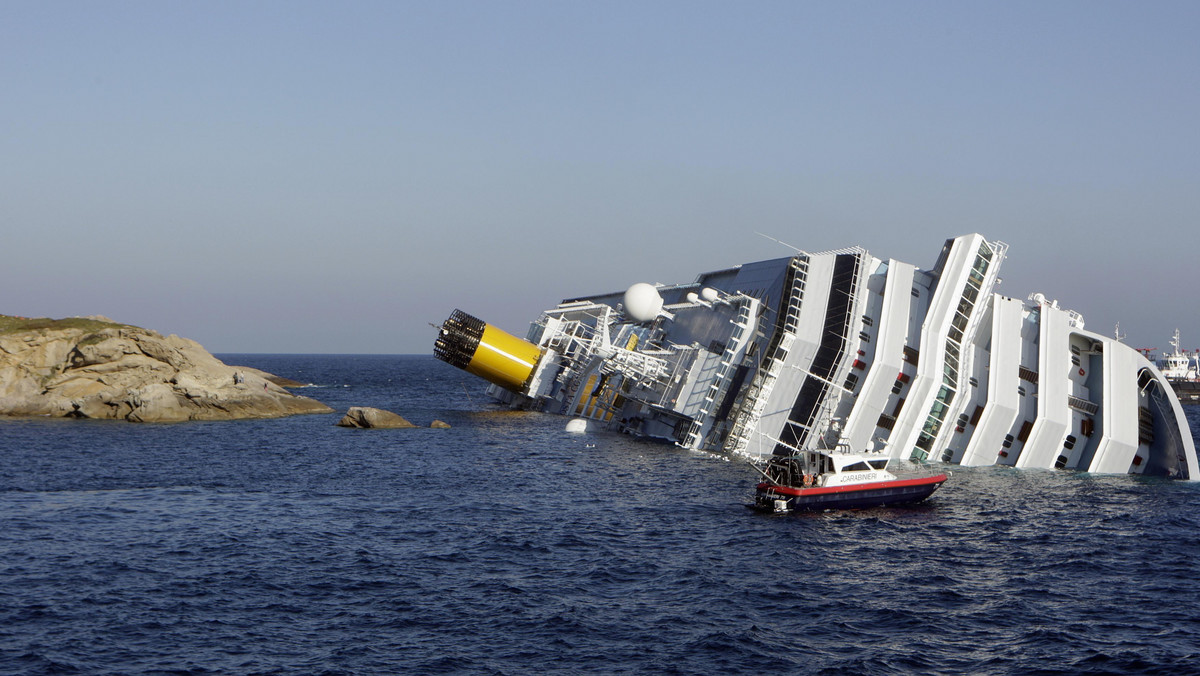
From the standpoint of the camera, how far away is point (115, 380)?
79.6 metres

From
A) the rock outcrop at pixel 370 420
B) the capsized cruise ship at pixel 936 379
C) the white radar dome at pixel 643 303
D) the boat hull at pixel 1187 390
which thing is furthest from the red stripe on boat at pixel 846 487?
the boat hull at pixel 1187 390

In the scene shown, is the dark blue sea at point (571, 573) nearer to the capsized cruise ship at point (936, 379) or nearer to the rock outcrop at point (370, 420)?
the capsized cruise ship at point (936, 379)

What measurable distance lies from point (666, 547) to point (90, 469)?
114 ft

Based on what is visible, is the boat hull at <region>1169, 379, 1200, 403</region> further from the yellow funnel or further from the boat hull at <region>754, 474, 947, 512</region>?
the boat hull at <region>754, 474, 947, 512</region>

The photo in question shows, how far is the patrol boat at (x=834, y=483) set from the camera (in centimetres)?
4122

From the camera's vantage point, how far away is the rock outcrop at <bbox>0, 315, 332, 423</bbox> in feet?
255

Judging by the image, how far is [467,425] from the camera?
80500mm

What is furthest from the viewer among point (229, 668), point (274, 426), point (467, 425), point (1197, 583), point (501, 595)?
point (467, 425)

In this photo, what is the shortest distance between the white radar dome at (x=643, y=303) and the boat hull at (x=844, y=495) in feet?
114

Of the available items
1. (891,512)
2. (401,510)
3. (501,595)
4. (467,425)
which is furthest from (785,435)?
(467,425)

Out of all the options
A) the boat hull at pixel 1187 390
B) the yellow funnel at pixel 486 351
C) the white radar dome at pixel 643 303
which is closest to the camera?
the white radar dome at pixel 643 303

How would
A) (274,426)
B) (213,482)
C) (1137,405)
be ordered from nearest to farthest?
(213,482)
(1137,405)
(274,426)

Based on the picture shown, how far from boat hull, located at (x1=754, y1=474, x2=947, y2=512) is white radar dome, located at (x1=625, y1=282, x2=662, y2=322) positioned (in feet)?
114

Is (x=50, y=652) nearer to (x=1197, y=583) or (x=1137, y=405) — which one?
(x=1197, y=583)
